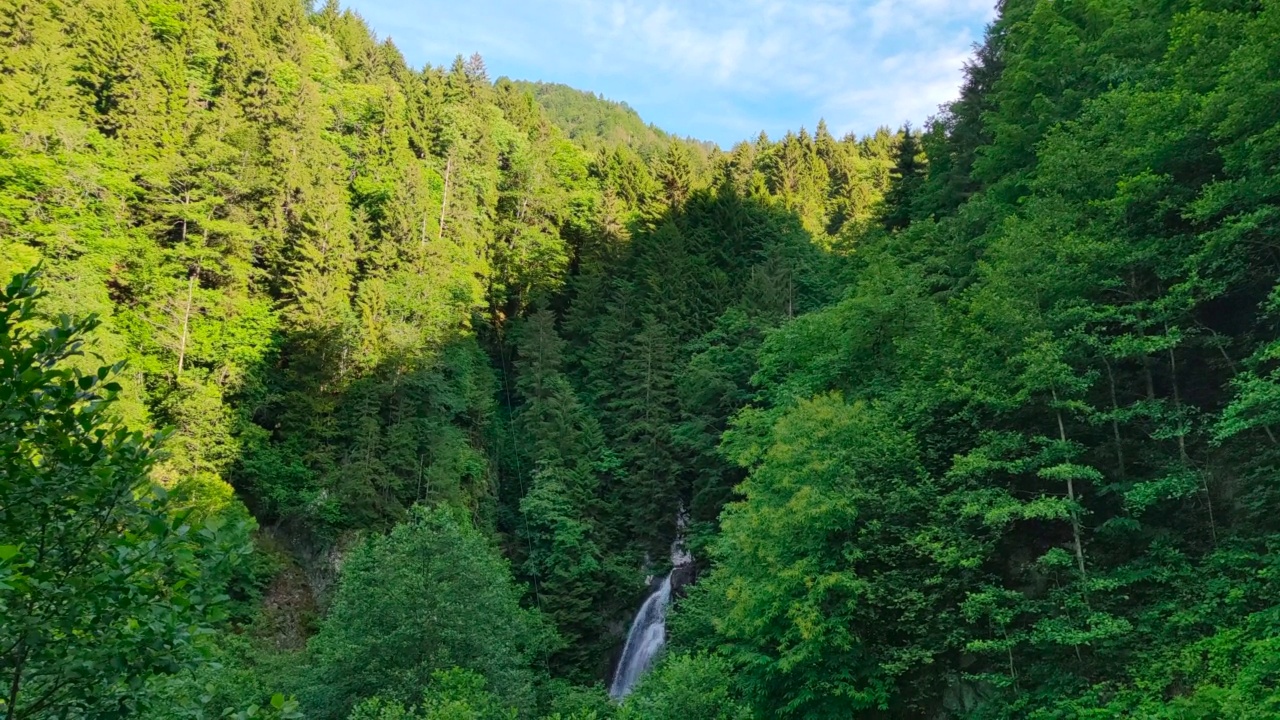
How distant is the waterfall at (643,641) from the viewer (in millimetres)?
23203

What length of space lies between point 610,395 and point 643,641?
12014 millimetres

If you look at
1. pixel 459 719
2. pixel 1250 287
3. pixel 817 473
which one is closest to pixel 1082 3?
pixel 1250 287

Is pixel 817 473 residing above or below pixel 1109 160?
below

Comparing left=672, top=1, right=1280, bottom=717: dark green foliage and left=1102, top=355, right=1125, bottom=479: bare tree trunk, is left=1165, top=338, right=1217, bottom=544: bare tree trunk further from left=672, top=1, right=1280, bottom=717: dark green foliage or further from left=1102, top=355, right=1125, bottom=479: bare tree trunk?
left=1102, top=355, right=1125, bottom=479: bare tree trunk

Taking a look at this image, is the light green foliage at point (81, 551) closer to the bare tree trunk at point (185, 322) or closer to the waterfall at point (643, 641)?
the waterfall at point (643, 641)

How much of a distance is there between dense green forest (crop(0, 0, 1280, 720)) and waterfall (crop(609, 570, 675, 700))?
1.11 m

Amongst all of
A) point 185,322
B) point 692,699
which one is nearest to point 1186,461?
point 692,699

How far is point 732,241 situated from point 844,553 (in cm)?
2665

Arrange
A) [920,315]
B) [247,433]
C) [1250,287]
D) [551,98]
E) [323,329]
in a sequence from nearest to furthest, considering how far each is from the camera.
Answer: [1250,287] < [920,315] < [247,433] < [323,329] < [551,98]

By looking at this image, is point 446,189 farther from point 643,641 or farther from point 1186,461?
point 1186,461

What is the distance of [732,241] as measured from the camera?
37969 millimetres

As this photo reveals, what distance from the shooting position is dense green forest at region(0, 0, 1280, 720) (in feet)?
27.9

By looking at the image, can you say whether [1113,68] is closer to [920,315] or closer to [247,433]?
[920,315]

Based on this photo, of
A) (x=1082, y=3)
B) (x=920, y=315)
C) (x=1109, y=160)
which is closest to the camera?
(x=1109, y=160)
